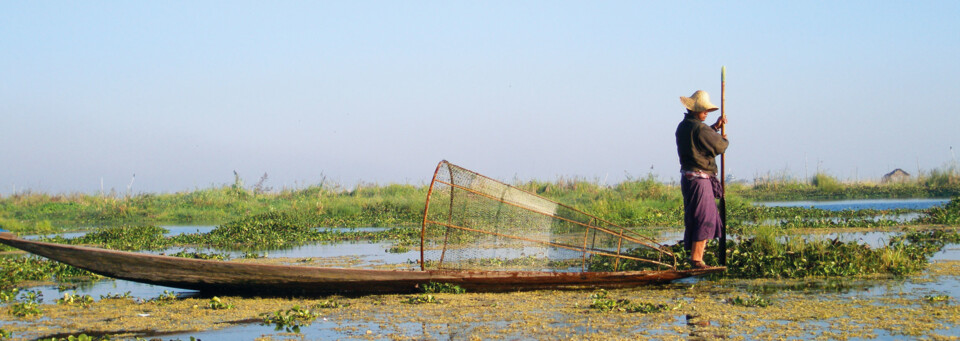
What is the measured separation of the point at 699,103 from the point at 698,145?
1.32ft

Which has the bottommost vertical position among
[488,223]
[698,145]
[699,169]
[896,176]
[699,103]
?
[488,223]

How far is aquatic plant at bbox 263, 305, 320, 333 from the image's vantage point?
17.7 feet

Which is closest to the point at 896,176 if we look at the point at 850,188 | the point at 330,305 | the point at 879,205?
the point at 850,188

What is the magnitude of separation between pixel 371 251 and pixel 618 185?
14053 millimetres

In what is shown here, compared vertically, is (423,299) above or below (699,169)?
below

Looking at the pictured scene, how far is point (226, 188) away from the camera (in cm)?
2562

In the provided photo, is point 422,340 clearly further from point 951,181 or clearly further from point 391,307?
point 951,181

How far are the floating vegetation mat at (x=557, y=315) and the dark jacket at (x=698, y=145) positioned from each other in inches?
44.3

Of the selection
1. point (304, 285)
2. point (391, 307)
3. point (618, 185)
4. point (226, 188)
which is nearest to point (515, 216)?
point (391, 307)

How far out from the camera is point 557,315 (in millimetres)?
5660

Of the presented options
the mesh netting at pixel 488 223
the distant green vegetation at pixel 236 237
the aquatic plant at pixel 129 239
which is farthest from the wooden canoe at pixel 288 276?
the aquatic plant at pixel 129 239

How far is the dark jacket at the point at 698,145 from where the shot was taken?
678 cm

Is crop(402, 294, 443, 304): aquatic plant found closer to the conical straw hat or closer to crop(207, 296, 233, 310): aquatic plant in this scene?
crop(207, 296, 233, 310): aquatic plant

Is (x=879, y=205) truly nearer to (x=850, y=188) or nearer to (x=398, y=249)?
(x=850, y=188)
